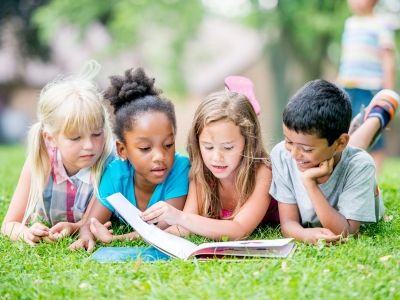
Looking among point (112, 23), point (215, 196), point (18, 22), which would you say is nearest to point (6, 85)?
point (18, 22)

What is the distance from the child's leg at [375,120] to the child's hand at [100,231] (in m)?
1.97

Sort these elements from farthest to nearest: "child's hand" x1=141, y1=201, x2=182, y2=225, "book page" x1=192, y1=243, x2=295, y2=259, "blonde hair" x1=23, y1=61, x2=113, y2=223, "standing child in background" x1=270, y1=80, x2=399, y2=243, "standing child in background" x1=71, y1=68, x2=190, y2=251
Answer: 1. "blonde hair" x1=23, y1=61, x2=113, y2=223
2. "standing child in background" x1=71, y1=68, x2=190, y2=251
3. "child's hand" x1=141, y1=201, x2=182, y2=225
4. "standing child in background" x1=270, y1=80, x2=399, y2=243
5. "book page" x1=192, y1=243, x2=295, y2=259

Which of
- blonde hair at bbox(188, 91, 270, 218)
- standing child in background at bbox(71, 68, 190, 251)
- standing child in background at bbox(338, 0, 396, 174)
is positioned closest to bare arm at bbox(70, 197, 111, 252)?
standing child in background at bbox(71, 68, 190, 251)

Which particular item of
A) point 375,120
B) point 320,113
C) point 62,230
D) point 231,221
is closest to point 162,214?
point 231,221

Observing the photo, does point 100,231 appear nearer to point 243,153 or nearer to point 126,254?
point 126,254

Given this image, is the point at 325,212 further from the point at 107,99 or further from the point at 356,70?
the point at 356,70

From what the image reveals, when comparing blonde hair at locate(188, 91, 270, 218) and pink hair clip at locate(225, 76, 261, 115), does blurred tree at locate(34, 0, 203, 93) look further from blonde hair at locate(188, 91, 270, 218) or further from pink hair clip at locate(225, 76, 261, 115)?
blonde hair at locate(188, 91, 270, 218)

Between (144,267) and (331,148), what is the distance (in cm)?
132

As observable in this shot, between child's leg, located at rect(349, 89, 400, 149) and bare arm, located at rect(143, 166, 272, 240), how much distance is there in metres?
1.05

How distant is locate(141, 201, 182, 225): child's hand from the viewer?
4.09 meters

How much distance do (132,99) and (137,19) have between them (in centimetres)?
1359

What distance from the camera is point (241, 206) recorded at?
4465mm

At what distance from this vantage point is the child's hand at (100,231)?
4.28 meters

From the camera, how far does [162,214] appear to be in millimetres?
4094
